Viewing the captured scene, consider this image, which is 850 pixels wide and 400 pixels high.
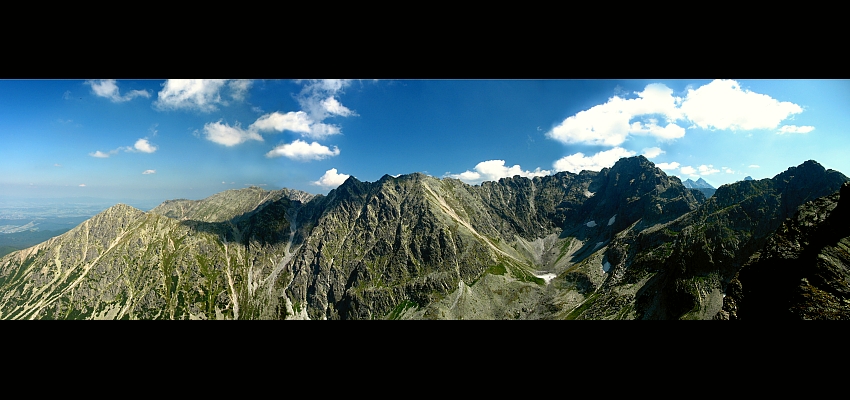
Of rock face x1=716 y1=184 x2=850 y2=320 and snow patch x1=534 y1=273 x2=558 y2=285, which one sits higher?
rock face x1=716 y1=184 x2=850 y2=320

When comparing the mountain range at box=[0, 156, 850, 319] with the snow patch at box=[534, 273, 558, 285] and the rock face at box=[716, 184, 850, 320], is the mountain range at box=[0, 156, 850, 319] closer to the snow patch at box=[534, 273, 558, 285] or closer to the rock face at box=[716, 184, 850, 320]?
the snow patch at box=[534, 273, 558, 285]

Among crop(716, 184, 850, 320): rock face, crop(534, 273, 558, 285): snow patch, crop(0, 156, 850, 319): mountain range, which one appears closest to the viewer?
crop(716, 184, 850, 320): rock face

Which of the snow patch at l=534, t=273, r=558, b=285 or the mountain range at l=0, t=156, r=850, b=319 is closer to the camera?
the mountain range at l=0, t=156, r=850, b=319

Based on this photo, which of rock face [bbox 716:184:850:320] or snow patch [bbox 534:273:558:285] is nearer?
rock face [bbox 716:184:850:320]

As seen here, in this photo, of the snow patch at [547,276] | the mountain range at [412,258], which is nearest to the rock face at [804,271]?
the mountain range at [412,258]

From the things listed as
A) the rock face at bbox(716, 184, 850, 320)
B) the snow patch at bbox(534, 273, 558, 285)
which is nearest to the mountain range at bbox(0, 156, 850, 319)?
the snow patch at bbox(534, 273, 558, 285)

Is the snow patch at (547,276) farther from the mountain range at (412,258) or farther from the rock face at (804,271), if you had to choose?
the rock face at (804,271)

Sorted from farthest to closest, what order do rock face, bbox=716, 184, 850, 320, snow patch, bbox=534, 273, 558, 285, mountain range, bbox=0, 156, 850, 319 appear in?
snow patch, bbox=534, 273, 558, 285 < mountain range, bbox=0, 156, 850, 319 < rock face, bbox=716, 184, 850, 320
